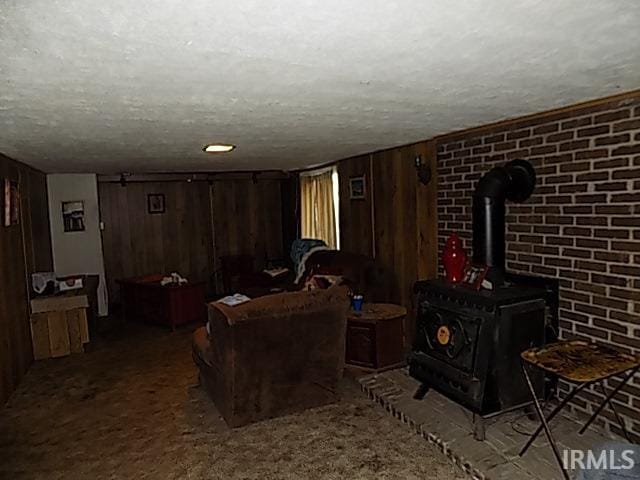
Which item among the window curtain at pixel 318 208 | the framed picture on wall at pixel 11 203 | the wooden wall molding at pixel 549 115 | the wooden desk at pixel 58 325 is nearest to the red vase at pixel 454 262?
the wooden wall molding at pixel 549 115

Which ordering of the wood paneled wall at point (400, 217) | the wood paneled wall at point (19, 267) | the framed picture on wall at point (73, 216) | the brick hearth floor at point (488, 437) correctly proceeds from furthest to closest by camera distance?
the framed picture on wall at point (73, 216), the wood paneled wall at point (400, 217), the wood paneled wall at point (19, 267), the brick hearth floor at point (488, 437)

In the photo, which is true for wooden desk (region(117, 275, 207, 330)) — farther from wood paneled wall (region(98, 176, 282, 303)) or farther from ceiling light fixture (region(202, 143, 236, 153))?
ceiling light fixture (region(202, 143, 236, 153))

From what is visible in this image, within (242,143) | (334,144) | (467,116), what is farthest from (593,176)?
(242,143)

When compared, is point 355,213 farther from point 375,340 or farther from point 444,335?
point 444,335

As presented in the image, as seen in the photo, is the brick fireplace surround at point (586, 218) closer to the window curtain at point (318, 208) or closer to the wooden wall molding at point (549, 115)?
the wooden wall molding at point (549, 115)

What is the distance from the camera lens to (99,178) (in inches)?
261

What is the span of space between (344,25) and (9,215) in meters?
3.80

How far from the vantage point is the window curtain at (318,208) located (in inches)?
245

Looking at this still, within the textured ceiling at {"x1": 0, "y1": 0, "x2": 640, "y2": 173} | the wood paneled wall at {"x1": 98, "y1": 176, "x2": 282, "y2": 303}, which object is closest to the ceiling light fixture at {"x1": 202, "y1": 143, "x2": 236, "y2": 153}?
the textured ceiling at {"x1": 0, "y1": 0, "x2": 640, "y2": 173}

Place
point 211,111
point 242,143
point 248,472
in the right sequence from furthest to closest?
point 242,143 < point 248,472 < point 211,111

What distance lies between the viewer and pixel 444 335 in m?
3.03

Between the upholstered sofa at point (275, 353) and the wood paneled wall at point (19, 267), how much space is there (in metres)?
1.67

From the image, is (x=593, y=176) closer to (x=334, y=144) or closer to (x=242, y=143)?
(x=334, y=144)

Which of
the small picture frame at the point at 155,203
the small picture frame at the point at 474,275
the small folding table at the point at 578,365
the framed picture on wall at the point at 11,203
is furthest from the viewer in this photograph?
the small picture frame at the point at 155,203
